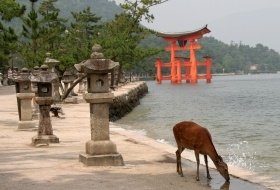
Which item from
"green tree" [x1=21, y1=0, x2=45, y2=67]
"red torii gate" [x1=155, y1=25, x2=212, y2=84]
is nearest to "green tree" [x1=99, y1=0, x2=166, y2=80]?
"green tree" [x1=21, y1=0, x2=45, y2=67]

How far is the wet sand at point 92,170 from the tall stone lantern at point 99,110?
10.0 inches

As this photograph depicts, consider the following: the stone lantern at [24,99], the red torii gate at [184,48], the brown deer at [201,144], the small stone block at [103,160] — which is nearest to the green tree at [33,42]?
the stone lantern at [24,99]

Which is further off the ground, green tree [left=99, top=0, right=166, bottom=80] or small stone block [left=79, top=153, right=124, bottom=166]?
green tree [left=99, top=0, right=166, bottom=80]

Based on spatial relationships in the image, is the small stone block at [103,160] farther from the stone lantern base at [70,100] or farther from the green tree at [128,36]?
the green tree at [128,36]

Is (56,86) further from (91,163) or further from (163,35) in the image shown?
(163,35)

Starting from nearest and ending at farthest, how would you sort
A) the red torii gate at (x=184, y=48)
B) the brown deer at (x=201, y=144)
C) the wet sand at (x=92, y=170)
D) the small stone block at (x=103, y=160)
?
the wet sand at (x=92, y=170) < the brown deer at (x=201, y=144) < the small stone block at (x=103, y=160) < the red torii gate at (x=184, y=48)

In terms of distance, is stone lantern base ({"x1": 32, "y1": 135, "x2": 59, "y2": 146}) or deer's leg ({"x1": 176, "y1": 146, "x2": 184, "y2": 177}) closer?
deer's leg ({"x1": 176, "y1": 146, "x2": 184, "y2": 177})

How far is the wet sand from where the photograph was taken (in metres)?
7.77

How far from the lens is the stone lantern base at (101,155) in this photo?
30.3 feet

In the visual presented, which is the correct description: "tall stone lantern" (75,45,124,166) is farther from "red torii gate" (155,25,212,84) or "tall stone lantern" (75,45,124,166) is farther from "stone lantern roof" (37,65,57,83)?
"red torii gate" (155,25,212,84)

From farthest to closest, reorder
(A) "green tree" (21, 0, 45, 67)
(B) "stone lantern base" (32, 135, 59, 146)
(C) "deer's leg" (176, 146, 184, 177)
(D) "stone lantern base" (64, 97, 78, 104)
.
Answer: (A) "green tree" (21, 0, 45, 67), (D) "stone lantern base" (64, 97, 78, 104), (B) "stone lantern base" (32, 135, 59, 146), (C) "deer's leg" (176, 146, 184, 177)

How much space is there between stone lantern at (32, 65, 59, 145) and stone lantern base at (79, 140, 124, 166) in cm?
307

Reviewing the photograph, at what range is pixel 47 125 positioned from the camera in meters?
12.3

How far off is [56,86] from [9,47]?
510cm
